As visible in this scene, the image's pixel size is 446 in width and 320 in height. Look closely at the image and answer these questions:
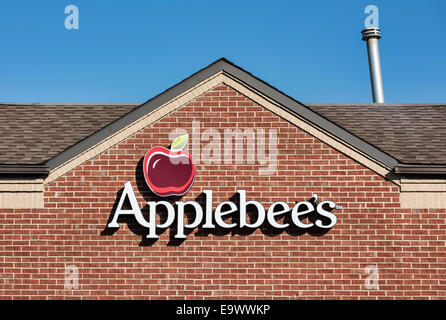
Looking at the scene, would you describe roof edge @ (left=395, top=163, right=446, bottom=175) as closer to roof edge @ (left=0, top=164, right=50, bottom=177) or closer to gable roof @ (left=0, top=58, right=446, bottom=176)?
gable roof @ (left=0, top=58, right=446, bottom=176)

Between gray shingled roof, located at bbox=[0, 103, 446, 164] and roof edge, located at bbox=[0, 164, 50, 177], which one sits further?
gray shingled roof, located at bbox=[0, 103, 446, 164]

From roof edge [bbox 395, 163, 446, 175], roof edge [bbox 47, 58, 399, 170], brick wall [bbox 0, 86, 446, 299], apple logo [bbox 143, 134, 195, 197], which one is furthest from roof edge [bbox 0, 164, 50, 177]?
roof edge [bbox 395, 163, 446, 175]

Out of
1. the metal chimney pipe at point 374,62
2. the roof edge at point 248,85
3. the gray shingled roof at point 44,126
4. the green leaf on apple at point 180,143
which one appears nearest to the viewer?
the roof edge at point 248,85

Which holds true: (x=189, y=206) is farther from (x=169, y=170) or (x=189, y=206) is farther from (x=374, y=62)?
(x=374, y=62)

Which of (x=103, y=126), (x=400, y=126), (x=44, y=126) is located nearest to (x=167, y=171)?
(x=103, y=126)

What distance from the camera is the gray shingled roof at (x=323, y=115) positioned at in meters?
15.0

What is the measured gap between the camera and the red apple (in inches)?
541

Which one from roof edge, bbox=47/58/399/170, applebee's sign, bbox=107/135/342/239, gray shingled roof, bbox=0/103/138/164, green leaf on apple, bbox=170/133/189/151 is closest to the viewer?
applebee's sign, bbox=107/135/342/239

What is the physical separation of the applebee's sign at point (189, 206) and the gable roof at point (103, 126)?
4.69ft

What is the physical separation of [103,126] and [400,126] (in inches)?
357

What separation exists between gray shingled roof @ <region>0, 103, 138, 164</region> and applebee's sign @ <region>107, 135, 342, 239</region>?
9.84 ft

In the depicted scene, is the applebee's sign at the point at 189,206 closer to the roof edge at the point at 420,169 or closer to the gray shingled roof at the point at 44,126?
the roof edge at the point at 420,169

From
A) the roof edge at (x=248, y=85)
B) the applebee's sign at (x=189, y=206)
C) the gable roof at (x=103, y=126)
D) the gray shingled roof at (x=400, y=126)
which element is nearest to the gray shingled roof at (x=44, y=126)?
the gable roof at (x=103, y=126)

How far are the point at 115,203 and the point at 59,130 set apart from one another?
12.5ft
